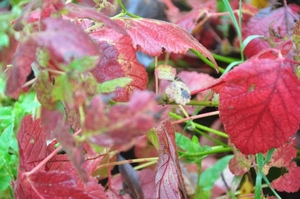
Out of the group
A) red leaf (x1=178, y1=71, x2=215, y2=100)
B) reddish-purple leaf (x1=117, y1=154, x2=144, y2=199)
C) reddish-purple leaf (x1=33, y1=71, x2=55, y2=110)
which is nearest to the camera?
reddish-purple leaf (x1=33, y1=71, x2=55, y2=110)

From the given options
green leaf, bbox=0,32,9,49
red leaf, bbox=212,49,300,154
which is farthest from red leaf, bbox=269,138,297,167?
green leaf, bbox=0,32,9,49

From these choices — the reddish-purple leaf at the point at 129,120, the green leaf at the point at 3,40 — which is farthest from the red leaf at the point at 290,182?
the green leaf at the point at 3,40

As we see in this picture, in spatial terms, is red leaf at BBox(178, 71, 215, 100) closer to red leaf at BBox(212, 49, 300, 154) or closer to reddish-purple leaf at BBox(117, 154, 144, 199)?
reddish-purple leaf at BBox(117, 154, 144, 199)

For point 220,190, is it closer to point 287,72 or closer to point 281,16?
point 281,16

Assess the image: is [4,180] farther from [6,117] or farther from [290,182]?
[290,182]

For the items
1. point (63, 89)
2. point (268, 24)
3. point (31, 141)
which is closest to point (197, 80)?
point (268, 24)

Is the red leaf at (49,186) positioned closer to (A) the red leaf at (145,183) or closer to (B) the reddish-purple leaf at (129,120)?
(B) the reddish-purple leaf at (129,120)
